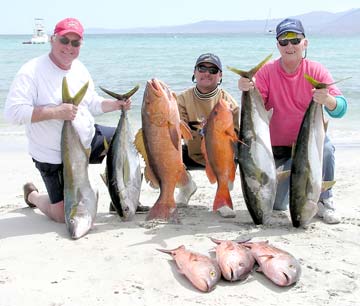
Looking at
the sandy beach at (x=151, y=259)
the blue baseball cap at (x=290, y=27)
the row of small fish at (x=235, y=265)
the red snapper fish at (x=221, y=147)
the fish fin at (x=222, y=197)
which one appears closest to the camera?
the sandy beach at (x=151, y=259)

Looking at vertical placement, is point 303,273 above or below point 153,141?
below

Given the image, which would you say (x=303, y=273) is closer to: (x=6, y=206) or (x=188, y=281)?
(x=188, y=281)

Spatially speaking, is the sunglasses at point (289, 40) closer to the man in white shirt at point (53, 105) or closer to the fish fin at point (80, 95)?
the man in white shirt at point (53, 105)

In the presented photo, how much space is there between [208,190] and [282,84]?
1.83 m

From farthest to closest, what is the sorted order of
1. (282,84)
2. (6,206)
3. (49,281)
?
(6,206) → (282,84) → (49,281)

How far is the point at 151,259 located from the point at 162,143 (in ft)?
3.51

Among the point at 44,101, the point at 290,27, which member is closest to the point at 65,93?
the point at 44,101

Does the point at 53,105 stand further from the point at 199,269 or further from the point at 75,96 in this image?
the point at 199,269

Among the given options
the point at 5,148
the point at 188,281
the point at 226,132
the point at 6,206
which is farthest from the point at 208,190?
the point at 5,148

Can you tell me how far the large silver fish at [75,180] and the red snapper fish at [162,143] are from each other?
1.72ft

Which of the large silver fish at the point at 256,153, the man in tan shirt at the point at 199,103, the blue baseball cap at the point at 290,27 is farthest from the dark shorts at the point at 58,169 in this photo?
the blue baseball cap at the point at 290,27

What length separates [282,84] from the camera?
16.6ft

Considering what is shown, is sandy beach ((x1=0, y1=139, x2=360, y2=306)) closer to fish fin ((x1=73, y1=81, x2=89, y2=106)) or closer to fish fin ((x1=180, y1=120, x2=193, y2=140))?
fish fin ((x1=180, y1=120, x2=193, y2=140))

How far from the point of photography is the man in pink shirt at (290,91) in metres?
4.92
